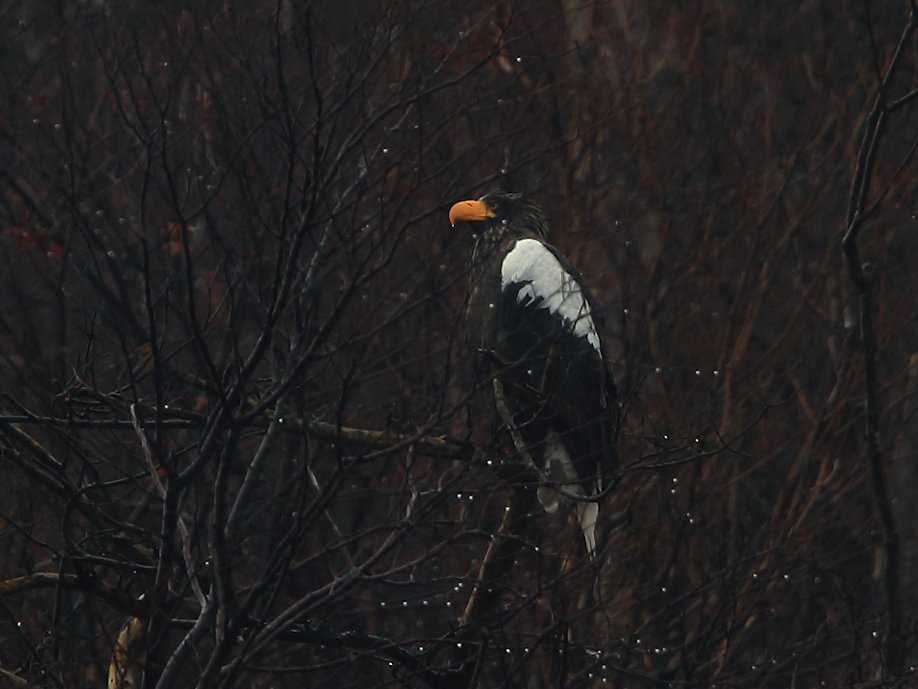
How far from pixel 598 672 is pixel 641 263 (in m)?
3.74

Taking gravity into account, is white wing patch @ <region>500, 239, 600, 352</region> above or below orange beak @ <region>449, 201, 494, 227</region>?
below

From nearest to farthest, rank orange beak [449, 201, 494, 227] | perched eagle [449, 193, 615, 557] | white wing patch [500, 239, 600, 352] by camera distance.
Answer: perched eagle [449, 193, 615, 557], white wing patch [500, 239, 600, 352], orange beak [449, 201, 494, 227]

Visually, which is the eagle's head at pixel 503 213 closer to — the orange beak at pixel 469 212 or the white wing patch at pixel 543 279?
the orange beak at pixel 469 212

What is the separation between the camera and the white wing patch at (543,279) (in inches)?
257

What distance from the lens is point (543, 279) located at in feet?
22.0

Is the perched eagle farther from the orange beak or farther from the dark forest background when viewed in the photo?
the dark forest background

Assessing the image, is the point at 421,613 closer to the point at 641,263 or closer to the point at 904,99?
the point at 641,263

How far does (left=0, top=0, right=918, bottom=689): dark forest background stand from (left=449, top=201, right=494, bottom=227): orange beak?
14 cm

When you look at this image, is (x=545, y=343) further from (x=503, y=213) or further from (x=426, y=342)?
(x=426, y=342)

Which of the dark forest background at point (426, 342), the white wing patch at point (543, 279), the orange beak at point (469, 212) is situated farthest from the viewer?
the orange beak at point (469, 212)

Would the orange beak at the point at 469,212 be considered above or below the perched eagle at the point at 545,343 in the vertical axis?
above

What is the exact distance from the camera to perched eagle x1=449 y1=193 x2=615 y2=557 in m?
6.19

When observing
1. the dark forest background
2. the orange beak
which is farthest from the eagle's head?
the dark forest background

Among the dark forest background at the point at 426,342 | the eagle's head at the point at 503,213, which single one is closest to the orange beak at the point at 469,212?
the eagle's head at the point at 503,213
